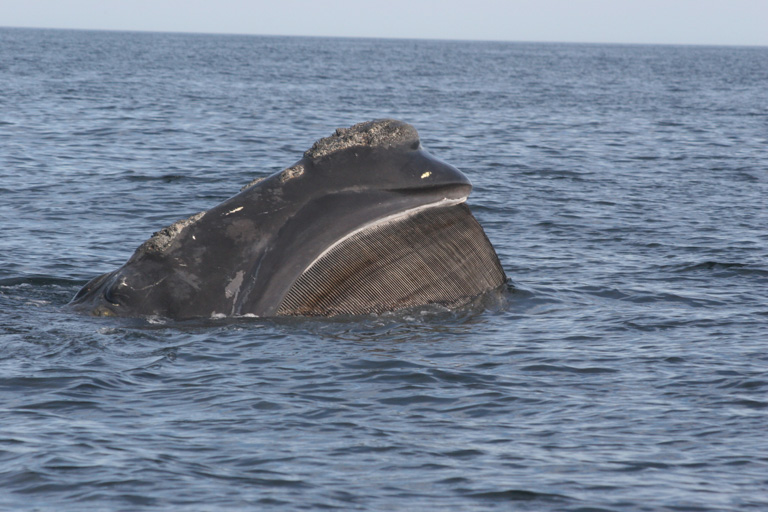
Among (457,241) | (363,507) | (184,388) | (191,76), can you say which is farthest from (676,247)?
(191,76)

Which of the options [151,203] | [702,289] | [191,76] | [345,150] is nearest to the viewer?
[345,150]

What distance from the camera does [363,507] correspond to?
6293 millimetres

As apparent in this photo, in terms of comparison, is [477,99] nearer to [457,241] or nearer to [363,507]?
[457,241]

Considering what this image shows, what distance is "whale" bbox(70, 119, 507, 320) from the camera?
8.70m

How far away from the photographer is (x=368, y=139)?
9250 millimetres

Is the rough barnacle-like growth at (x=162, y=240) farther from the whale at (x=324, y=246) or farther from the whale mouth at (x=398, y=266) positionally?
the whale mouth at (x=398, y=266)

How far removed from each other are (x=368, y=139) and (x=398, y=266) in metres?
1.19

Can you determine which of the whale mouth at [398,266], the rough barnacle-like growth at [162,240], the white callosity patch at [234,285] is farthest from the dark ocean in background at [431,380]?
the rough barnacle-like growth at [162,240]

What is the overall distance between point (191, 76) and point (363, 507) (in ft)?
199

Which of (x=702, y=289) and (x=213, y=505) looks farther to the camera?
(x=702, y=289)

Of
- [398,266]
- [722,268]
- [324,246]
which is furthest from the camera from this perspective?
[722,268]

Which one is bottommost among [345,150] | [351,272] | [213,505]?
[213,505]

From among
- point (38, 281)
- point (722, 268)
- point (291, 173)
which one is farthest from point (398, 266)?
point (722, 268)

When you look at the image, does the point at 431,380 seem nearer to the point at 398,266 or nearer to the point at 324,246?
the point at 398,266
